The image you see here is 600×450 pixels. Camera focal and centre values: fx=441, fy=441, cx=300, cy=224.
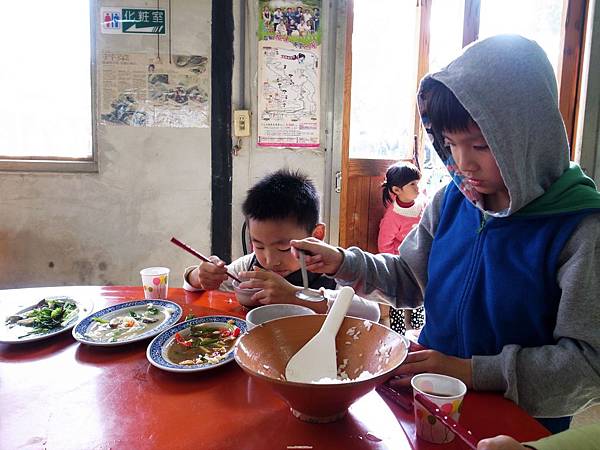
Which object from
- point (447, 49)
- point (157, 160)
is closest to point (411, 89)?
point (447, 49)

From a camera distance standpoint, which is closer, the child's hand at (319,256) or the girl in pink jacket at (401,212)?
the child's hand at (319,256)

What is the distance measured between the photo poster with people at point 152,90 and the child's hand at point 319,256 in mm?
1818

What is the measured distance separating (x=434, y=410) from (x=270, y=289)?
690 millimetres

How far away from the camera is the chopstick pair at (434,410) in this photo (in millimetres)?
583

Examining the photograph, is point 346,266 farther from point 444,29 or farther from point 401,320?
point 444,29

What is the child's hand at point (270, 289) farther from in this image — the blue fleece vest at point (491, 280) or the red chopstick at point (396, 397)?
the red chopstick at point (396, 397)

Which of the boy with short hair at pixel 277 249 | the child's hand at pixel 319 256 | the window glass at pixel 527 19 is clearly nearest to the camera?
the child's hand at pixel 319 256

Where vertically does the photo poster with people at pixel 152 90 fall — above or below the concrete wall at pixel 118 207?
above

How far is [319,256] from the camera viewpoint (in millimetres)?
1204

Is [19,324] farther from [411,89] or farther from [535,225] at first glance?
[411,89]

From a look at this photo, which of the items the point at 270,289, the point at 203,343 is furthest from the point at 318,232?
the point at 203,343

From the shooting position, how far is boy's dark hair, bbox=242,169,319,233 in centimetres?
152

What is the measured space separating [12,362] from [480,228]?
108cm

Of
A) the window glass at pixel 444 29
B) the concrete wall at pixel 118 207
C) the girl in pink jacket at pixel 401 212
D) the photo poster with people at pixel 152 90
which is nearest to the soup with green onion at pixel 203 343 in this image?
the concrete wall at pixel 118 207
